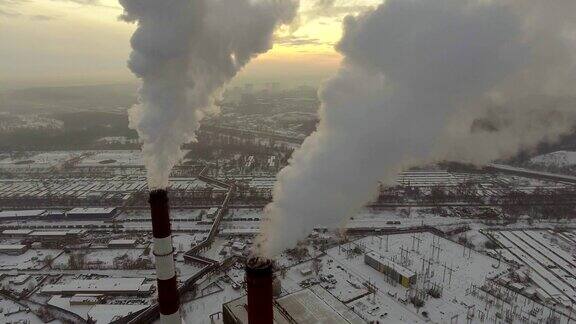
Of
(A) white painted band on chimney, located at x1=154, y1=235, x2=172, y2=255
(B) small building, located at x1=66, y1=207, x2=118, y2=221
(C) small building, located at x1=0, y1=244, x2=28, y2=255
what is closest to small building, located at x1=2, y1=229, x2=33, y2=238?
(C) small building, located at x1=0, y1=244, x2=28, y2=255

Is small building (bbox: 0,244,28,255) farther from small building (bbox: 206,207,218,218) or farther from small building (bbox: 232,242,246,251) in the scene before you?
small building (bbox: 232,242,246,251)

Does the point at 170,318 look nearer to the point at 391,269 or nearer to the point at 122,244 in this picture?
the point at 391,269

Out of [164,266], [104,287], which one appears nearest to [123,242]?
[104,287]

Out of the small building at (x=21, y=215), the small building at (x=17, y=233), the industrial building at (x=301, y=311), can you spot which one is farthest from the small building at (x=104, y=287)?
the small building at (x=21, y=215)

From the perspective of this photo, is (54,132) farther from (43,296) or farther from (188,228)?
(43,296)

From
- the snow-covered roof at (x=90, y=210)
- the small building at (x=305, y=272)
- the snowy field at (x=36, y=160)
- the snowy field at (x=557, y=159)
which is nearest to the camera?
the small building at (x=305, y=272)

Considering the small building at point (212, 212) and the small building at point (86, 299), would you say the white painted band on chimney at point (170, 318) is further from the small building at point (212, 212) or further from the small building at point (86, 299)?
the small building at point (212, 212)
